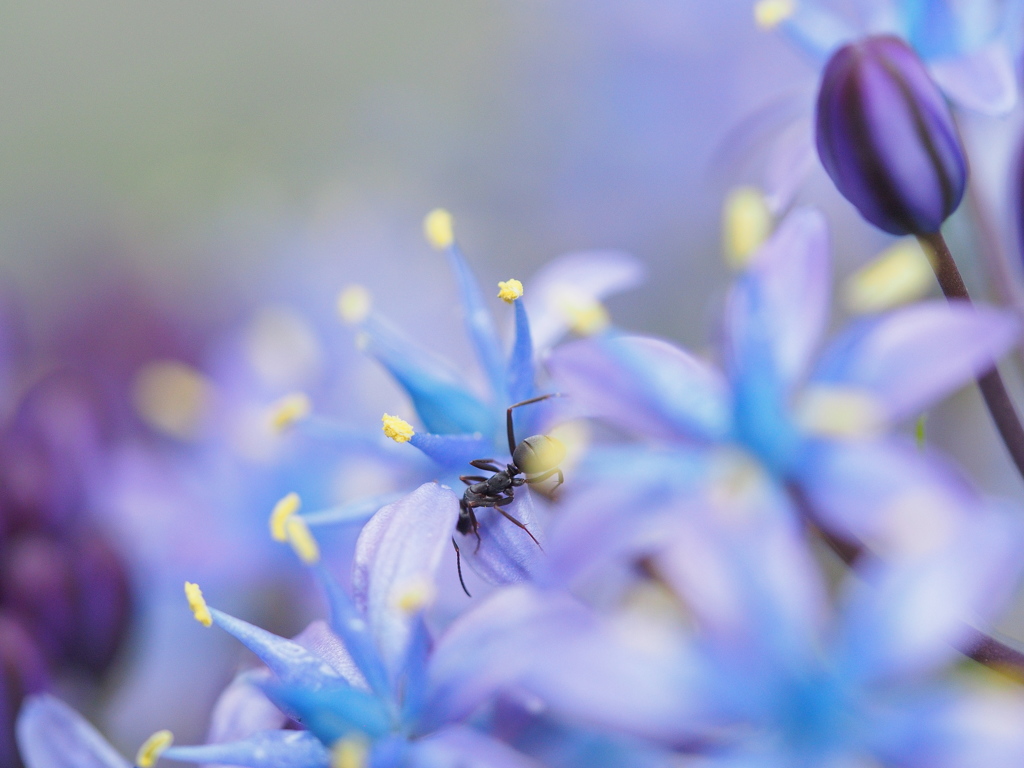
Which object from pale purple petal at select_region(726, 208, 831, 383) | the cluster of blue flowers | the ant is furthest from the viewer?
the ant

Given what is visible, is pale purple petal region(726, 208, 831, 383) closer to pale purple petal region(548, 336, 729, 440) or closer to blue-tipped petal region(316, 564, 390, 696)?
pale purple petal region(548, 336, 729, 440)

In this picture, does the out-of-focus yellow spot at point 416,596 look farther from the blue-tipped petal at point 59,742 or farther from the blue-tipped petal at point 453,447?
the blue-tipped petal at point 59,742

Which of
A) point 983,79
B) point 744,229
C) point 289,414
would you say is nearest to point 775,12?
point 983,79

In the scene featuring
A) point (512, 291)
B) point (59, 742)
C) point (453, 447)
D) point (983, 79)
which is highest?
point (983, 79)

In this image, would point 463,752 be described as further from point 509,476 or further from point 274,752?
point 509,476

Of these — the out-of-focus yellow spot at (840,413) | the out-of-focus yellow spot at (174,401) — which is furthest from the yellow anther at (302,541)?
the out-of-focus yellow spot at (174,401)

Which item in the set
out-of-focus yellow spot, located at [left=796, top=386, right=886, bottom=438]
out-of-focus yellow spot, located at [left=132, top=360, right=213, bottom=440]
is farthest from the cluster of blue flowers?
out-of-focus yellow spot, located at [left=132, top=360, right=213, bottom=440]
